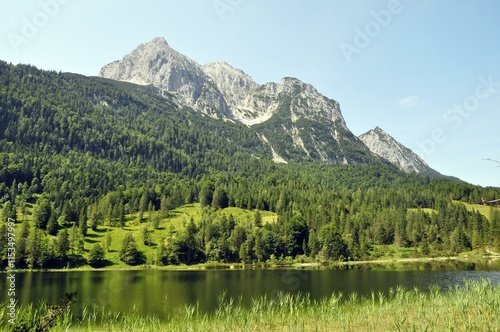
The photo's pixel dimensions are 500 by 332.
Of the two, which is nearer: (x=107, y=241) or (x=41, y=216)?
(x=107, y=241)

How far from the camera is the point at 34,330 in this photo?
2069 centimetres

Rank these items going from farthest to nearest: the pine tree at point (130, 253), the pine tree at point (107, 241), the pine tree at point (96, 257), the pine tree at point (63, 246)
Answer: the pine tree at point (107, 241) → the pine tree at point (130, 253) → the pine tree at point (96, 257) → the pine tree at point (63, 246)

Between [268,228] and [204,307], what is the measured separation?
429 ft

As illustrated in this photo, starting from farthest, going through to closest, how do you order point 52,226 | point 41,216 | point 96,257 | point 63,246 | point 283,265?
point 41,216 → point 52,226 → point 283,265 → point 63,246 → point 96,257

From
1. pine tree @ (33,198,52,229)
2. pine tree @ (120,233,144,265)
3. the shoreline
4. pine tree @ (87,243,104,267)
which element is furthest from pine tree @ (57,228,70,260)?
pine tree @ (33,198,52,229)

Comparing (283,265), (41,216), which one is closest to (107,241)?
(41,216)

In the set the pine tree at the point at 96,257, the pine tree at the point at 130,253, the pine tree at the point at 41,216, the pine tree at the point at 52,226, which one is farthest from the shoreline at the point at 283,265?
the pine tree at the point at 41,216

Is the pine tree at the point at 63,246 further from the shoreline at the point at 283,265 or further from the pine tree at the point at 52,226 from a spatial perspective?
the pine tree at the point at 52,226

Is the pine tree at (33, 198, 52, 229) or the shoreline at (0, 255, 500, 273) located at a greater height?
the pine tree at (33, 198, 52, 229)

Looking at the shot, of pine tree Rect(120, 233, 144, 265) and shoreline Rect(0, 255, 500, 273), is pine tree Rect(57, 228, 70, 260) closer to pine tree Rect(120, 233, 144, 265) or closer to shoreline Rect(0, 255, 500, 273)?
shoreline Rect(0, 255, 500, 273)

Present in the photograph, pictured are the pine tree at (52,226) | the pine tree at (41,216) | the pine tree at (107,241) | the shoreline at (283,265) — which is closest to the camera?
the shoreline at (283,265)

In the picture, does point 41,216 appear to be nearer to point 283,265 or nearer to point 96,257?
point 96,257

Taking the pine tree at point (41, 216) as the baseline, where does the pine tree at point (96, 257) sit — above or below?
below

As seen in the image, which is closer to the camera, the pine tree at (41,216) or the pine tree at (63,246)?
the pine tree at (63,246)
